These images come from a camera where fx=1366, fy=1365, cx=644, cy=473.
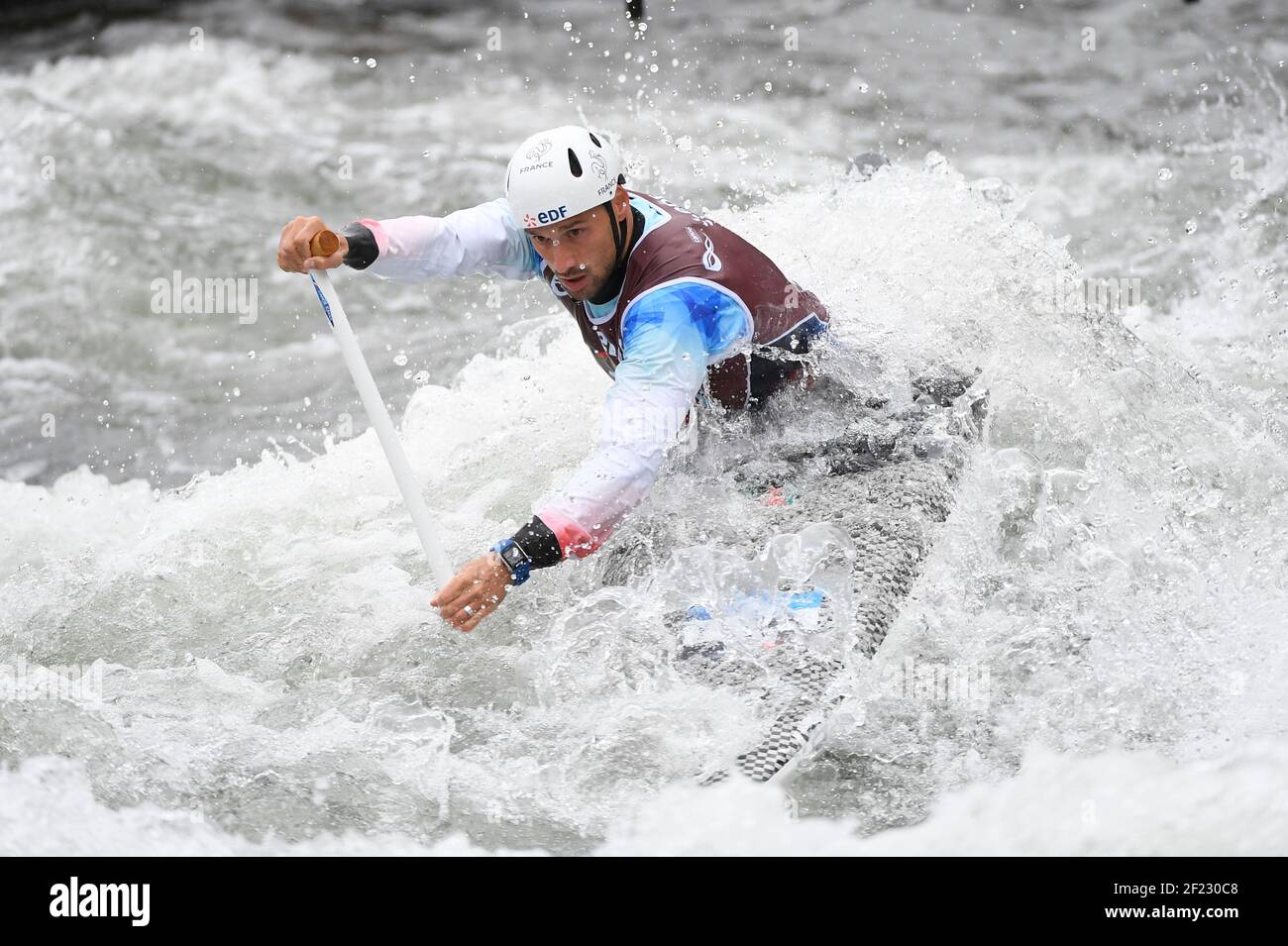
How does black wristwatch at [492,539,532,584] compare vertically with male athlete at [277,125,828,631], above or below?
below

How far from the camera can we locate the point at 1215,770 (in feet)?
10.7

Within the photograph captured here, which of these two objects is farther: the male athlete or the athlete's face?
the athlete's face

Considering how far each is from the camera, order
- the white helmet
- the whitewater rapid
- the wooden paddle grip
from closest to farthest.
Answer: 1. the whitewater rapid
2. the white helmet
3. the wooden paddle grip

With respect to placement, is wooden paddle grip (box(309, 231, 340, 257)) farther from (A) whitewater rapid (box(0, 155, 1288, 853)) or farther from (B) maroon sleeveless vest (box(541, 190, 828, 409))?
(A) whitewater rapid (box(0, 155, 1288, 853))

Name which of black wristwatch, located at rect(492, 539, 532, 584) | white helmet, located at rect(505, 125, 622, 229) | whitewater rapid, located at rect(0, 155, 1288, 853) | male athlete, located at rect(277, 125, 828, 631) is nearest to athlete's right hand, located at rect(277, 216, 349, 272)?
male athlete, located at rect(277, 125, 828, 631)

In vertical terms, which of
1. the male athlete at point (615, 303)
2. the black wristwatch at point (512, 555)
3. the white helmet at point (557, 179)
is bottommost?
the black wristwatch at point (512, 555)

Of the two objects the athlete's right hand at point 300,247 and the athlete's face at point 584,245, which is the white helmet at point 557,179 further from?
the athlete's right hand at point 300,247

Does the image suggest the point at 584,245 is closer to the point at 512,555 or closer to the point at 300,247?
the point at 300,247

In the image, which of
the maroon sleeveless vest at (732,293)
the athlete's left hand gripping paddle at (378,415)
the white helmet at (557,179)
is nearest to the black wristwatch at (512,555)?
the athlete's left hand gripping paddle at (378,415)

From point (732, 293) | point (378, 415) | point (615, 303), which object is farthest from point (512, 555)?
point (732, 293)

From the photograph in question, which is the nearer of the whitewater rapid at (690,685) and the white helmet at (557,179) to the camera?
the whitewater rapid at (690,685)

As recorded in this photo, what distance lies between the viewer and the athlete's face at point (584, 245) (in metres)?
3.56

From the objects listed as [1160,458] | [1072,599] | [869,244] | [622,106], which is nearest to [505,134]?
[622,106]

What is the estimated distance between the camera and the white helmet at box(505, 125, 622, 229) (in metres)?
3.51
